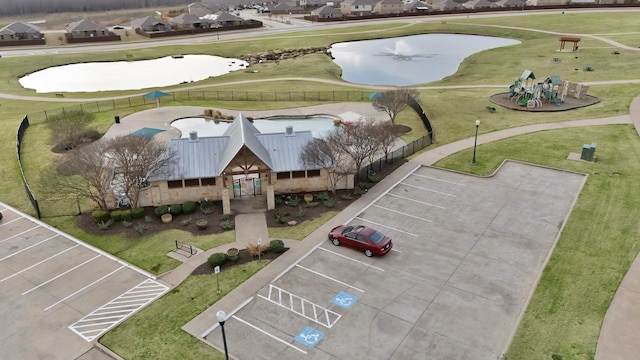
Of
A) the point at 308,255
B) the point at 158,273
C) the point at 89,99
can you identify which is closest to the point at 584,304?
the point at 308,255

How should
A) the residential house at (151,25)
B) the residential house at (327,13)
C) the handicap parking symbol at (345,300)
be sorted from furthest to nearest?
the residential house at (327,13)
the residential house at (151,25)
the handicap parking symbol at (345,300)

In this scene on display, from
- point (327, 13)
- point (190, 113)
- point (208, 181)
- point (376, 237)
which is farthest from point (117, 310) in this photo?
point (327, 13)

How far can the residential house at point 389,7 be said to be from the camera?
531 feet

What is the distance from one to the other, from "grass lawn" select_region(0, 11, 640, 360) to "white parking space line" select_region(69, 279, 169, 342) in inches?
28.0

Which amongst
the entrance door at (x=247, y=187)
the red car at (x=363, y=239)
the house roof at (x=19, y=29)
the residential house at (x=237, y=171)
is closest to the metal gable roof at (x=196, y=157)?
the residential house at (x=237, y=171)

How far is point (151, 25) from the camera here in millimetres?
130000

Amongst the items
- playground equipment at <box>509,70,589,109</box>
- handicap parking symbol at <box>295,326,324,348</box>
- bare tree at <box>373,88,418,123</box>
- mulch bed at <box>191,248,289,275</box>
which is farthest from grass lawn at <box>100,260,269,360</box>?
playground equipment at <box>509,70,589,109</box>

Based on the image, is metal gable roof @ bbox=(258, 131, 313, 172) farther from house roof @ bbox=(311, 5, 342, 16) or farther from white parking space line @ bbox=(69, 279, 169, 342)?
house roof @ bbox=(311, 5, 342, 16)

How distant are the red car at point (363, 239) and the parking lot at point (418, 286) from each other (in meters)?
0.53

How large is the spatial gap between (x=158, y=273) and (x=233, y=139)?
1220 centimetres

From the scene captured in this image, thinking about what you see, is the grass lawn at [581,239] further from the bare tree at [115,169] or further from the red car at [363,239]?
the bare tree at [115,169]

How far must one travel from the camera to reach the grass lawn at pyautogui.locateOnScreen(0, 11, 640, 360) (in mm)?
22016

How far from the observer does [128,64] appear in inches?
3797

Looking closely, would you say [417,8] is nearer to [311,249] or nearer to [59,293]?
[311,249]
